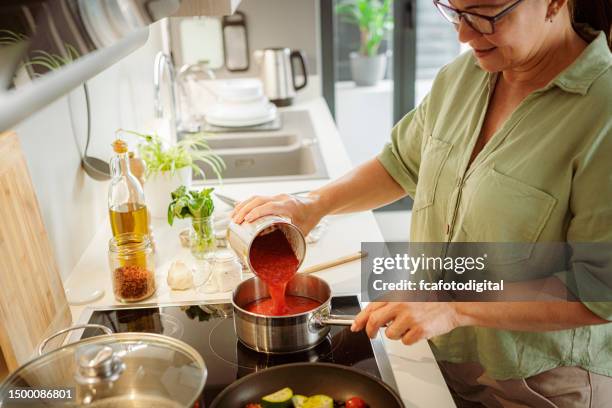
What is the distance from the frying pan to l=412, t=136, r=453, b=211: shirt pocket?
486mm

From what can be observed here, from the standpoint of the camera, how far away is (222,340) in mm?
1295

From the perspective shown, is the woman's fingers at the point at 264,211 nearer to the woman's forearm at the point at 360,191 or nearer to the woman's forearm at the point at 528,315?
the woman's forearm at the point at 360,191

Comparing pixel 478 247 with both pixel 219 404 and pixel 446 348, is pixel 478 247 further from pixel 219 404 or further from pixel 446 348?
pixel 219 404

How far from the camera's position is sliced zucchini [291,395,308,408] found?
41.3 inches

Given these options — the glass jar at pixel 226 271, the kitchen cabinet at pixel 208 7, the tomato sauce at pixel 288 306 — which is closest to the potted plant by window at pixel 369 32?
the kitchen cabinet at pixel 208 7

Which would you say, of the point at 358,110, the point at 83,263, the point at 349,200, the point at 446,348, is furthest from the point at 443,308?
the point at 358,110

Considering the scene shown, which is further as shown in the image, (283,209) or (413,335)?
(283,209)

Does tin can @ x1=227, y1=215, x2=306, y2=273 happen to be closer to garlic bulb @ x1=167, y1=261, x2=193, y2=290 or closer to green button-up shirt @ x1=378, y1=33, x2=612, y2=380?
garlic bulb @ x1=167, y1=261, x2=193, y2=290

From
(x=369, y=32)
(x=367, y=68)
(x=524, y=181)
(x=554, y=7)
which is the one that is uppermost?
(x=554, y=7)

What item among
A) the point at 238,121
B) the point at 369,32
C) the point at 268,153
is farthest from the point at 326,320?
the point at 369,32

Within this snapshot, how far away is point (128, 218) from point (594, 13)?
104 cm

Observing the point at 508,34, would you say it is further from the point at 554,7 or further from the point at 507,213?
the point at 507,213

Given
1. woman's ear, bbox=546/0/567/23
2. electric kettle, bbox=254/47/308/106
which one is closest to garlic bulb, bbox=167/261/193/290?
woman's ear, bbox=546/0/567/23

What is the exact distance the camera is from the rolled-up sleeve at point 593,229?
3.68 feet
